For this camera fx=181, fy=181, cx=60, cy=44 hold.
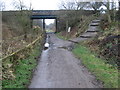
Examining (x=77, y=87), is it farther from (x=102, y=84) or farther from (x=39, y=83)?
(x=39, y=83)

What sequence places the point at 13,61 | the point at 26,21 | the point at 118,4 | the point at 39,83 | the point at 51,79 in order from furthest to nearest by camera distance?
the point at 26,21, the point at 118,4, the point at 13,61, the point at 51,79, the point at 39,83

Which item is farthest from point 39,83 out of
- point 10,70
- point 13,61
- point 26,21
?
point 26,21

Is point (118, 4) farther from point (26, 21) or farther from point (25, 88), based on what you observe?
point (25, 88)

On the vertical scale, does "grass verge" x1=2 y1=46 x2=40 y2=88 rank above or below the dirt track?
above

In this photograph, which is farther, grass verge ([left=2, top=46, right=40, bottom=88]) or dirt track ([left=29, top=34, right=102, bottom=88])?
dirt track ([left=29, top=34, right=102, bottom=88])

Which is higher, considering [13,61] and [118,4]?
[118,4]

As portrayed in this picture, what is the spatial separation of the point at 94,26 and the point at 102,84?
22920mm

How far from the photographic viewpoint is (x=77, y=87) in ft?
21.5

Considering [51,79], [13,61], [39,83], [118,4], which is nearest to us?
[39,83]

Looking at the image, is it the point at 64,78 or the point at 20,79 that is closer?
the point at 20,79

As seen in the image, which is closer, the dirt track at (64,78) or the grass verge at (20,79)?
the grass verge at (20,79)

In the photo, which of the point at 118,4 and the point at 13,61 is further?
the point at 118,4

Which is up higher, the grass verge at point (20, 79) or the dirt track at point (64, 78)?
the grass verge at point (20, 79)

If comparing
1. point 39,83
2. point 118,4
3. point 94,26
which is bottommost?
point 39,83
